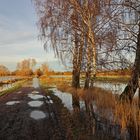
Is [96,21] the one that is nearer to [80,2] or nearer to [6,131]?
[80,2]

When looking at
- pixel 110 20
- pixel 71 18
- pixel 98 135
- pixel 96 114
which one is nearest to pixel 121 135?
pixel 98 135

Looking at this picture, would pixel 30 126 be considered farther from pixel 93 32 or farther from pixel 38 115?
pixel 93 32

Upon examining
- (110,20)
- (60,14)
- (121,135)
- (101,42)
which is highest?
(60,14)

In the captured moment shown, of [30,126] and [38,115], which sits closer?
[30,126]

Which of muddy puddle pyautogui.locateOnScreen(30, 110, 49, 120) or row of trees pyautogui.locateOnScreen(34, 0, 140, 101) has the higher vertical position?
row of trees pyautogui.locateOnScreen(34, 0, 140, 101)

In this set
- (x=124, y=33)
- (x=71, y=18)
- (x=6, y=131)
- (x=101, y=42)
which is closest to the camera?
(x=6, y=131)

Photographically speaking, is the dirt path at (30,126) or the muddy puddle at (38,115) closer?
the dirt path at (30,126)

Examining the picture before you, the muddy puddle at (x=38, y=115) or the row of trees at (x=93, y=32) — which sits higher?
the row of trees at (x=93, y=32)

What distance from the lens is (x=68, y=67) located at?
17.2 metres

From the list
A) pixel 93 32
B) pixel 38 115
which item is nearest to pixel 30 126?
pixel 38 115

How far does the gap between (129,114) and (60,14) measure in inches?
372

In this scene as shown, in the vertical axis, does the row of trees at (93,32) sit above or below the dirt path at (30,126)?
above

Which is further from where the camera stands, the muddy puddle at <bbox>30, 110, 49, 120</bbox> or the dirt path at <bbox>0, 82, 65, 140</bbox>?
the muddy puddle at <bbox>30, 110, 49, 120</bbox>

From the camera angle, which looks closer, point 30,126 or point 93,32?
point 30,126
